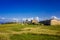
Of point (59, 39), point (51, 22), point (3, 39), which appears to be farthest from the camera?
point (51, 22)

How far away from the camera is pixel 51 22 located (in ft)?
455

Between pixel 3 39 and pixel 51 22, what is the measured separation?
11417cm

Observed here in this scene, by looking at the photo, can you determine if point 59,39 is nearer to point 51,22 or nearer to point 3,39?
point 3,39

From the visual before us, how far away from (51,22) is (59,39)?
10689 cm

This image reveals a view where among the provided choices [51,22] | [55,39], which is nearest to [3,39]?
[55,39]

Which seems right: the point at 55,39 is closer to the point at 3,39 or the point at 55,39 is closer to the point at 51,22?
the point at 3,39

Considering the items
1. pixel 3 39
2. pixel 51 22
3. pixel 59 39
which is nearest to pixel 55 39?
pixel 59 39

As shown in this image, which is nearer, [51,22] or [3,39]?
[3,39]

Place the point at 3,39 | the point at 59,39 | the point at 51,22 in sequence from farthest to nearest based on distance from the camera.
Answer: the point at 51,22, the point at 59,39, the point at 3,39

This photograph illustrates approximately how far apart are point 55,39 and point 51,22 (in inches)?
4211

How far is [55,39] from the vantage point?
3288cm

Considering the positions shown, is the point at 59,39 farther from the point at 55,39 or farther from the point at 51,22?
the point at 51,22

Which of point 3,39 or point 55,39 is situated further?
point 55,39

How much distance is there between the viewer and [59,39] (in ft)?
108
